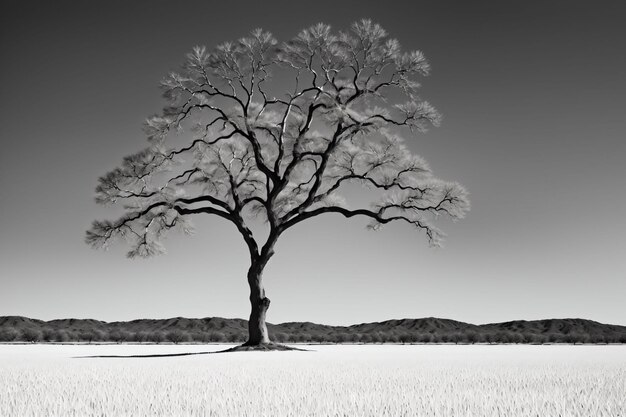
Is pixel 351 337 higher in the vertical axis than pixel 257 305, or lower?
higher

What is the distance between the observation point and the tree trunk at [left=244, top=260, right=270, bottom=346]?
62.7ft

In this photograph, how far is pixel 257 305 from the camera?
63.0 feet

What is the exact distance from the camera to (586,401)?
4414 mm

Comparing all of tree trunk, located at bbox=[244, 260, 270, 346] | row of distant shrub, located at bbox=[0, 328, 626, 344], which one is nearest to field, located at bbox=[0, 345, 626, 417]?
tree trunk, located at bbox=[244, 260, 270, 346]

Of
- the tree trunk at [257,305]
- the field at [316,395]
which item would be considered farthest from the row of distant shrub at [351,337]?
the field at [316,395]

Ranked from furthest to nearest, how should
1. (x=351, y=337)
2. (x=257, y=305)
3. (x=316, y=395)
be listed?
(x=351, y=337) → (x=257, y=305) → (x=316, y=395)

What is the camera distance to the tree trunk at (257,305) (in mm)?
19109

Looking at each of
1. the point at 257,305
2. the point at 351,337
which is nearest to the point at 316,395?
the point at 257,305

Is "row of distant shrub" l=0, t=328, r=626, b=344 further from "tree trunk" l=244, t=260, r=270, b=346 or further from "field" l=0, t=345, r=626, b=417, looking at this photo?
"field" l=0, t=345, r=626, b=417

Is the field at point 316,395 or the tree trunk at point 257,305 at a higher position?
the tree trunk at point 257,305

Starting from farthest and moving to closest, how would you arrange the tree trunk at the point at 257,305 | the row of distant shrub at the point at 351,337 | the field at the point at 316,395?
the row of distant shrub at the point at 351,337 < the tree trunk at the point at 257,305 < the field at the point at 316,395

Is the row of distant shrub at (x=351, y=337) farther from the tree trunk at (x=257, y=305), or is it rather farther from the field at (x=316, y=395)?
the field at (x=316, y=395)

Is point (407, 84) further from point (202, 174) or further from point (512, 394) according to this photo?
point (512, 394)

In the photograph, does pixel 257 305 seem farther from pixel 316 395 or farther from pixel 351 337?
pixel 351 337
